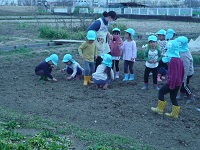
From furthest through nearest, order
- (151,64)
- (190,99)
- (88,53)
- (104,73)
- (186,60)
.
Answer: (88,53)
(104,73)
(151,64)
(190,99)
(186,60)

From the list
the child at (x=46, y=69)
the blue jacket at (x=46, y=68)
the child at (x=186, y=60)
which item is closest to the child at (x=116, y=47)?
the child at (x=46, y=69)

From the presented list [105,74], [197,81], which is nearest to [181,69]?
[105,74]

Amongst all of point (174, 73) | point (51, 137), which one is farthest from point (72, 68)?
point (51, 137)

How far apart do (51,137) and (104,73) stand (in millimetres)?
4447

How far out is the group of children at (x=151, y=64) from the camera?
798cm

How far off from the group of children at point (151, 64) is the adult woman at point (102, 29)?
5.4 inches

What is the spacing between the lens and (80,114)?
791 centimetres

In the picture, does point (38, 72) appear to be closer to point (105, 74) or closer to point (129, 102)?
point (105, 74)

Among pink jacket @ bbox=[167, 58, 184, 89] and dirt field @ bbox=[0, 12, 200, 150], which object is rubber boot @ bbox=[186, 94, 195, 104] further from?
pink jacket @ bbox=[167, 58, 184, 89]

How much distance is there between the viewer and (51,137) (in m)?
6.15

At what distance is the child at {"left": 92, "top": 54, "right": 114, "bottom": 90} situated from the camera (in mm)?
10258

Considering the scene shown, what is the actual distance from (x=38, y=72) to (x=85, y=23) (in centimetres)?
1493

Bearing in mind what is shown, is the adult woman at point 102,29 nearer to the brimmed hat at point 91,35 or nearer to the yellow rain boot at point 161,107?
the brimmed hat at point 91,35

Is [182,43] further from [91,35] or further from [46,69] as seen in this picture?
[46,69]
